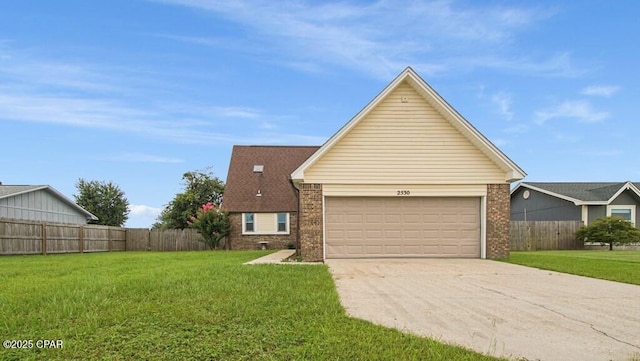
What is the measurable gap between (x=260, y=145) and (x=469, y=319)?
77.8ft

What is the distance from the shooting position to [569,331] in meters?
4.71

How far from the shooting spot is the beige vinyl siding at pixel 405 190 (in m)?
13.3

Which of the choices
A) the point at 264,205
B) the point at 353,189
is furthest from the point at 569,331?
the point at 264,205

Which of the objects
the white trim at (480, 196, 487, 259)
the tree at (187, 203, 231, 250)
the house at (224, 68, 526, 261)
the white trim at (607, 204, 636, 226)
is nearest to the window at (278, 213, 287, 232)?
the tree at (187, 203, 231, 250)

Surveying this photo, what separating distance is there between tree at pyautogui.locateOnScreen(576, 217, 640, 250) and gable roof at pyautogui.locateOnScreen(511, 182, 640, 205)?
2.25 metres

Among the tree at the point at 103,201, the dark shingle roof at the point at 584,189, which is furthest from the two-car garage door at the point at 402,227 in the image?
the tree at the point at 103,201

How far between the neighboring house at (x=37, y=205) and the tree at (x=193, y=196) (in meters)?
6.58

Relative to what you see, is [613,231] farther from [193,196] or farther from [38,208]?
[38,208]

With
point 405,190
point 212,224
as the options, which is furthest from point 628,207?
point 212,224

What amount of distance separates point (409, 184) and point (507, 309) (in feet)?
25.6

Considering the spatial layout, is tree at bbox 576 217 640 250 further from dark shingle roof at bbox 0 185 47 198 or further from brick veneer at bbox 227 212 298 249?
dark shingle roof at bbox 0 185 47 198

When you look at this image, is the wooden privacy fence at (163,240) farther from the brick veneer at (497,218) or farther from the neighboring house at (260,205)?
the brick veneer at (497,218)

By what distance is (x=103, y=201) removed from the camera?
125 ft

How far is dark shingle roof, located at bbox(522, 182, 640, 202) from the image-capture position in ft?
79.3
